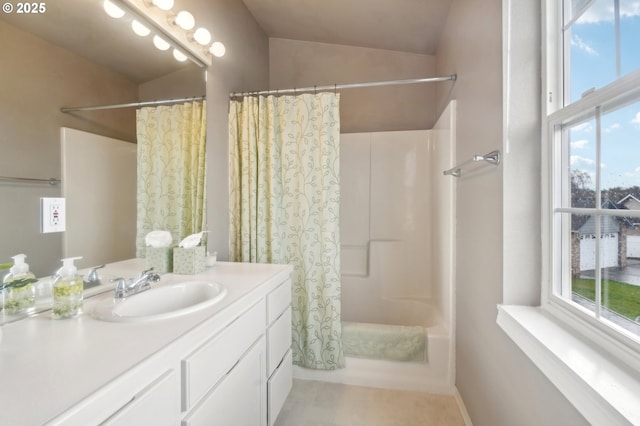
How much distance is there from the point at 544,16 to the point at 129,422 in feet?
5.57

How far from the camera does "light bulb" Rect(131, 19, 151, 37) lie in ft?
4.33

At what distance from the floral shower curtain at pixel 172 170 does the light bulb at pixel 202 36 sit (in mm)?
334

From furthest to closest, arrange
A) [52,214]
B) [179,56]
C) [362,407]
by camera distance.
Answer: [362,407] < [179,56] < [52,214]

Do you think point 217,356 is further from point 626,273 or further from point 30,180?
point 626,273

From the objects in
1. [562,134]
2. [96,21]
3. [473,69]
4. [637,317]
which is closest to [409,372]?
[637,317]

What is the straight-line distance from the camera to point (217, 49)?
1.77 meters

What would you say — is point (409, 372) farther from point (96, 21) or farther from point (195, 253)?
point (96, 21)

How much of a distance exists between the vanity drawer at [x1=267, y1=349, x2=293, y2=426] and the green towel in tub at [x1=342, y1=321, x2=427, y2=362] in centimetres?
47

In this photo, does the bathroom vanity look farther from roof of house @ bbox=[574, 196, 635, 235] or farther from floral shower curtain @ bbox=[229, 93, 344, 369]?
roof of house @ bbox=[574, 196, 635, 235]

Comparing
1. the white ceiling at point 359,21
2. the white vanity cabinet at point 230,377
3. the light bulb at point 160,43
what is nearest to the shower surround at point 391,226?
the white ceiling at point 359,21

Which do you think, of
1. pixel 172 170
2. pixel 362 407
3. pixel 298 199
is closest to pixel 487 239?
pixel 298 199

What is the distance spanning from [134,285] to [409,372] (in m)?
1.69

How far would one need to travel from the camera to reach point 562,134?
3.12ft

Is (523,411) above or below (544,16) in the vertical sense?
below
